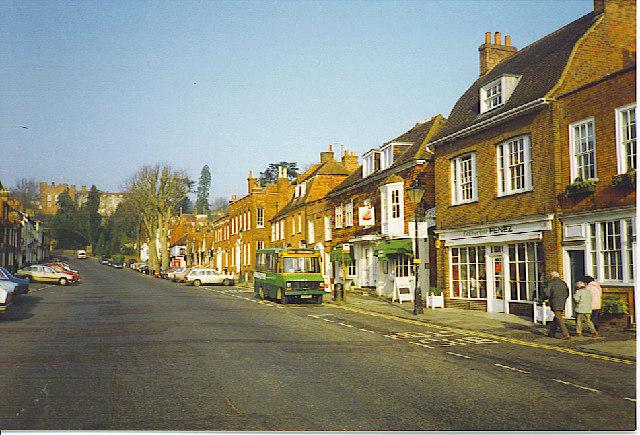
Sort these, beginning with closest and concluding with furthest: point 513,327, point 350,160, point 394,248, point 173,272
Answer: point 513,327
point 394,248
point 350,160
point 173,272

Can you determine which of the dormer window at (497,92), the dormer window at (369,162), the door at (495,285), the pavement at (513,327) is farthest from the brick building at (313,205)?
the door at (495,285)

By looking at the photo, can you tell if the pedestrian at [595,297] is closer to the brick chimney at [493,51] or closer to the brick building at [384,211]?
the brick building at [384,211]

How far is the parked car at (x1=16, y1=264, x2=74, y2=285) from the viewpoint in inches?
1752

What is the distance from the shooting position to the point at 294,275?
89.2 feet

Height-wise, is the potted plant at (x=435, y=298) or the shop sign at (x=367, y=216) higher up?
the shop sign at (x=367, y=216)

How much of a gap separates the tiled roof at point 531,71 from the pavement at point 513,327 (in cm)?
753

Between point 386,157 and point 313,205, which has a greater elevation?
point 386,157

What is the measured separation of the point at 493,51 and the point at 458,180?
7938 millimetres

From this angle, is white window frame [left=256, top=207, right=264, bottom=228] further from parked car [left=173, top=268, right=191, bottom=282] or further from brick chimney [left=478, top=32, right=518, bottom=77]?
brick chimney [left=478, top=32, right=518, bottom=77]

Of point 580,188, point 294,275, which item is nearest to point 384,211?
point 294,275

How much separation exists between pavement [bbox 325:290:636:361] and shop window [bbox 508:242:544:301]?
904 mm

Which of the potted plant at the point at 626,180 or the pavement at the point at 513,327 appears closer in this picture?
the pavement at the point at 513,327

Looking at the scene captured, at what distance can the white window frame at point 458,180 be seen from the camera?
23812mm

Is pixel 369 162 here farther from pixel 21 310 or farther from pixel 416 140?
pixel 21 310
